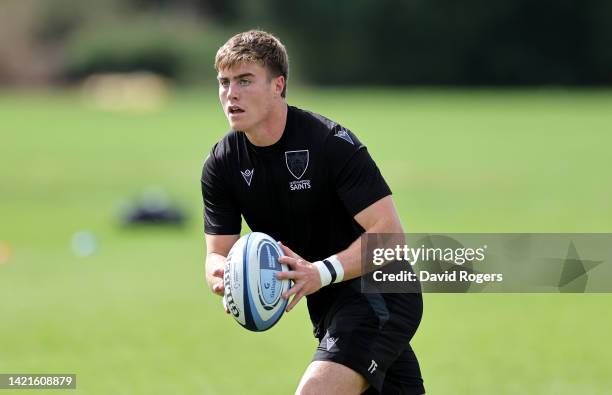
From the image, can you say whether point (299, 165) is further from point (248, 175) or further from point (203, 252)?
point (203, 252)

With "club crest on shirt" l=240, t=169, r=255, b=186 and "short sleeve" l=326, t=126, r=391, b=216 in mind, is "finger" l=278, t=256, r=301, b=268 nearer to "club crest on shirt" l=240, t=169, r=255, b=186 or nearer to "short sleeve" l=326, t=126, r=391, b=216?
"short sleeve" l=326, t=126, r=391, b=216

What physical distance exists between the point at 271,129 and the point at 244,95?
0.32m

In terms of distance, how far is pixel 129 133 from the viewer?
132 feet

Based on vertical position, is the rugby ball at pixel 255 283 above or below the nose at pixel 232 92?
below

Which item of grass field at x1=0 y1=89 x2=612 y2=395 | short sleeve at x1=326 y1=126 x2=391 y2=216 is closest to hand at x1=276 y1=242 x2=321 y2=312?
short sleeve at x1=326 y1=126 x2=391 y2=216

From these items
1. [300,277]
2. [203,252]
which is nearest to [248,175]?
[300,277]

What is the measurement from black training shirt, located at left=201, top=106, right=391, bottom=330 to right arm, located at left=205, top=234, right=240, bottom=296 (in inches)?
1.8

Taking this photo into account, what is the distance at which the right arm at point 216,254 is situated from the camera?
21.8ft

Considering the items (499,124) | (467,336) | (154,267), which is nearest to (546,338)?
(467,336)

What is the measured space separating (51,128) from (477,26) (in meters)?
37.5

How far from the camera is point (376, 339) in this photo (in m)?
6.51

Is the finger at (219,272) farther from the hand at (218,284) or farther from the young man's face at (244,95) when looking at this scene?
the young man's face at (244,95)

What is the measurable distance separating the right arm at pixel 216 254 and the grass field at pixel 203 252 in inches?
92.3

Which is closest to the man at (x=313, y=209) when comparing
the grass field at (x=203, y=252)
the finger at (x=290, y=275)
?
the finger at (x=290, y=275)
